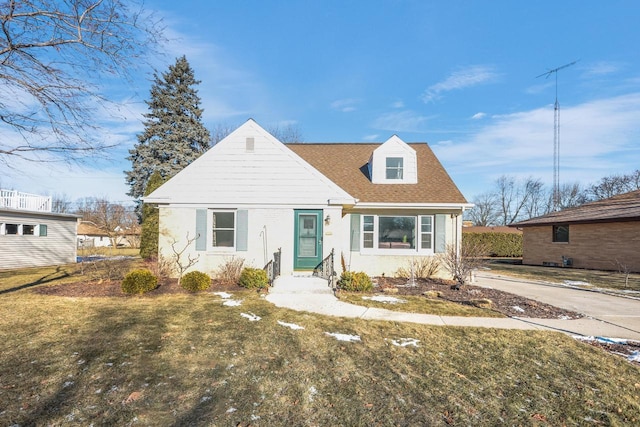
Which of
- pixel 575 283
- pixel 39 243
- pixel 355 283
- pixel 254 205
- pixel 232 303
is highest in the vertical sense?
pixel 254 205

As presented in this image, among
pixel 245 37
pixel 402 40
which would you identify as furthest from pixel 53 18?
pixel 402 40

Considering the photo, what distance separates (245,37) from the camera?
1174 centimetres

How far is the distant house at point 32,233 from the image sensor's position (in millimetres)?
16670

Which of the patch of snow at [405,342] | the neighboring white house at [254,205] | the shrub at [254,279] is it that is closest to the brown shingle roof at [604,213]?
the neighboring white house at [254,205]

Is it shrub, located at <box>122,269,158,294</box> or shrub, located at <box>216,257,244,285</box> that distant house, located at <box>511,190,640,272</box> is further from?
shrub, located at <box>122,269,158,294</box>

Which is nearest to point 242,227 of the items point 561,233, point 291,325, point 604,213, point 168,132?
point 291,325

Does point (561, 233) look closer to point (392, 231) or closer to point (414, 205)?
point (414, 205)

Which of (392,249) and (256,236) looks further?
(392,249)

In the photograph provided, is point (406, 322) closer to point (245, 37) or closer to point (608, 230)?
point (245, 37)

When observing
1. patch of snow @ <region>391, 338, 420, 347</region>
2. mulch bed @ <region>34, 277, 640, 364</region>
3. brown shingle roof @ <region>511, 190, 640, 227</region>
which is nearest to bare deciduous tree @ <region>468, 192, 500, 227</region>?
brown shingle roof @ <region>511, 190, 640, 227</region>

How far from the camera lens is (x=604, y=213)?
59.5ft

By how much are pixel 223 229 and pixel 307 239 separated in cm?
309

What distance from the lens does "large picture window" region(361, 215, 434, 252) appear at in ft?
40.0

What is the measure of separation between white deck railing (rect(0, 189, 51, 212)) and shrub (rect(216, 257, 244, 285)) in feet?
46.4
